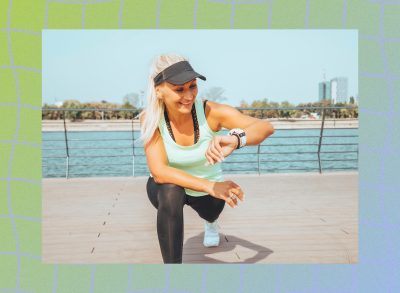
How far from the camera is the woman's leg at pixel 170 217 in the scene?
2.01 meters

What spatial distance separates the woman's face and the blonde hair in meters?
0.03

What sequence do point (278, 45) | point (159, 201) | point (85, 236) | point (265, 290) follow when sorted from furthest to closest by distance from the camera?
point (278, 45)
point (85, 236)
point (265, 290)
point (159, 201)

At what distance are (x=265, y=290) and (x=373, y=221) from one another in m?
0.62

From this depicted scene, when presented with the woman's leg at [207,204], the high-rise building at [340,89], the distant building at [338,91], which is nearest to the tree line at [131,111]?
the distant building at [338,91]

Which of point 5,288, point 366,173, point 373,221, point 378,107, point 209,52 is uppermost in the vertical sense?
point 209,52

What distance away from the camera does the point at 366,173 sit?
2.47m

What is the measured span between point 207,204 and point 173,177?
31 centimetres

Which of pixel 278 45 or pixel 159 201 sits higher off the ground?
pixel 278 45

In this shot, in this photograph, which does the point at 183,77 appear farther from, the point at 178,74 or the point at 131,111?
the point at 131,111

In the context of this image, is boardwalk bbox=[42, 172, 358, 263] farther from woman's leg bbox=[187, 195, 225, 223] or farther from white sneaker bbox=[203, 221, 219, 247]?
woman's leg bbox=[187, 195, 225, 223]

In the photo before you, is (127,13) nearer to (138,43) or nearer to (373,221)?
(138,43)

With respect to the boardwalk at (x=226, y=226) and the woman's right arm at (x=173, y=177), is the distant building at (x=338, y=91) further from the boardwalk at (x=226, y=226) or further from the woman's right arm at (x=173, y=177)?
the woman's right arm at (x=173, y=177)

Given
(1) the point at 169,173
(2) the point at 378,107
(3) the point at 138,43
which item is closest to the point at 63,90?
(3) the point at 138,43

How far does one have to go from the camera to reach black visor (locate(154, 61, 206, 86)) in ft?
6.66
